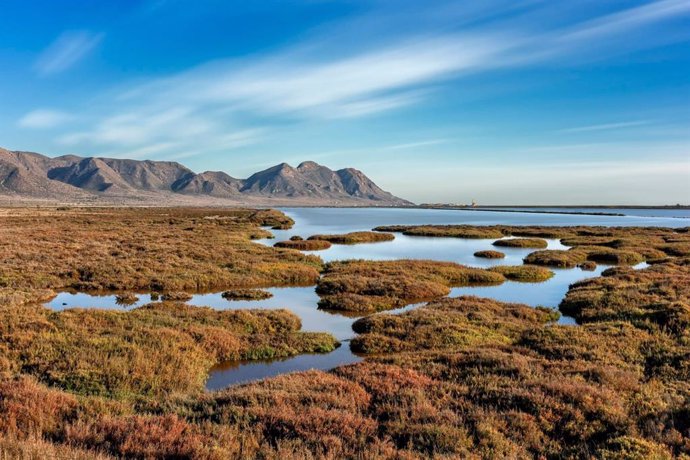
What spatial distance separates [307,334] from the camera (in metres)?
20.5

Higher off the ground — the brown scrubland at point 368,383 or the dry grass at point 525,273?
the brown scrubland at point 368,383

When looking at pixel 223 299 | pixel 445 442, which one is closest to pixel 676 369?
pixel 445 442

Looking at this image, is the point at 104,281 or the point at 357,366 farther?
the point at 104,281

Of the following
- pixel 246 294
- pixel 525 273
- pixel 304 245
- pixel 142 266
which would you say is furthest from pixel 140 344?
pixel 304 245

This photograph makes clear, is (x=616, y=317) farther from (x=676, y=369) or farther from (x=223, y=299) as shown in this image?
(x=223, y=299)

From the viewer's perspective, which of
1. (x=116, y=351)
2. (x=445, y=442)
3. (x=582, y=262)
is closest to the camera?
(x=445, y=442)

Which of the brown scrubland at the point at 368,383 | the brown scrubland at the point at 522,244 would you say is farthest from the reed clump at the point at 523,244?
the brown scrubland at the point at 368,383

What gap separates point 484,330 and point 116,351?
15.9 m

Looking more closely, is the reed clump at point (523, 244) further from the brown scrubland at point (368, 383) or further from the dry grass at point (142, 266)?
the brown scrubland at point (368, 383)

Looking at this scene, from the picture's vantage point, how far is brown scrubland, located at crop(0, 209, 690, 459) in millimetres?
8781

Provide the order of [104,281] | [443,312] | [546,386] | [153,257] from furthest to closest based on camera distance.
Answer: [153,257], [104,281], [443,312], [546,386]

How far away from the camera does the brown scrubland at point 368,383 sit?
8.78 meters

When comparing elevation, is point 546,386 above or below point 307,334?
above

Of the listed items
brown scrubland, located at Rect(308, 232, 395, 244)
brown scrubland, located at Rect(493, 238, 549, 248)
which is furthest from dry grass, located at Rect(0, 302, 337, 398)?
brown scrubland, located at Rect(493, 238, 549, 248)
